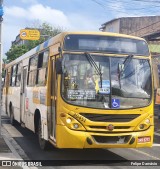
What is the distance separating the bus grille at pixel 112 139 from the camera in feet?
28.9

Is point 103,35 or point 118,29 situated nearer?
point 103,35

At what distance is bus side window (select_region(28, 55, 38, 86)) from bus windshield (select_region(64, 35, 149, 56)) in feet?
9.88

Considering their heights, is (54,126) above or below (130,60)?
below

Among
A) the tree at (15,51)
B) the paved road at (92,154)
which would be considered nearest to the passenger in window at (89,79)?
the paved road at (92,154)

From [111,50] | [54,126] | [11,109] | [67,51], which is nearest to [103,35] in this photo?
[111,50]

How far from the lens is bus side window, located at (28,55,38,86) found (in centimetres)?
1204

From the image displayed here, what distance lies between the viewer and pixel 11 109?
1770 centimetres

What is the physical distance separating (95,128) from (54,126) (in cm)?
103

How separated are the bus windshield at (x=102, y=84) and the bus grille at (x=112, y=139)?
2.17 ft

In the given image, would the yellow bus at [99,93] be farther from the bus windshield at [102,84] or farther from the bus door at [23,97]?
the bus door at [23,97]

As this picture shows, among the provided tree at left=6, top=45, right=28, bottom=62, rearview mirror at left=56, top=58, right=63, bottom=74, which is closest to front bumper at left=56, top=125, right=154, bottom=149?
rearview mirror at left=56, top=58, right=63, bottom=74

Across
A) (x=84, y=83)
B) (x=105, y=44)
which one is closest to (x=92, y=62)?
(x=84, y=83)

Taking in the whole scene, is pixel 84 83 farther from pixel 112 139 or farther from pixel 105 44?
pixel 112 139

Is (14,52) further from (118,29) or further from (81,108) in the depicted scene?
(81,108)
